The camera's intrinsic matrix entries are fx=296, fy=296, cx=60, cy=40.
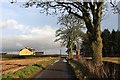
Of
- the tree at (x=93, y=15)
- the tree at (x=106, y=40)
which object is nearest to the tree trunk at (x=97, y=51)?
the tree at (x=93, y=15)

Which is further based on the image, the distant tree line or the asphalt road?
the distant tree line

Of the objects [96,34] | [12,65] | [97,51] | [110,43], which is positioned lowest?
[12,65]

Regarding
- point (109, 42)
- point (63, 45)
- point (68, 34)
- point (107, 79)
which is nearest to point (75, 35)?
point (68, 34)

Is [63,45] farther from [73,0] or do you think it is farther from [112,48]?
[73,0]

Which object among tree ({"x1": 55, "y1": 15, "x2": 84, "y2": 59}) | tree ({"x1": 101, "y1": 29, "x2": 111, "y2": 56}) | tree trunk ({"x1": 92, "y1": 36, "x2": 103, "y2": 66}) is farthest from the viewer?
tree ({"x1": 101, "y1": 29, "x2": 111, "y2": 56})

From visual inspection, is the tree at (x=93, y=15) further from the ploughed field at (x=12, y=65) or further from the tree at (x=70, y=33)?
the tree at (x=70, y=33)

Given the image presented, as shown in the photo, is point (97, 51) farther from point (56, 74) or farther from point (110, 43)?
point (110, 43)

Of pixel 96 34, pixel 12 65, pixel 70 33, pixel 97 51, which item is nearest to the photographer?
pixel 97 51

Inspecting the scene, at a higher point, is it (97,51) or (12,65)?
(97,51)

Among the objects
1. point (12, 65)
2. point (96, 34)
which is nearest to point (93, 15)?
point (96, 34)

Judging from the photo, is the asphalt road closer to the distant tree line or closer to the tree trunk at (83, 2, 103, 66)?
the tree trunk at (83, 2, 103, 66)

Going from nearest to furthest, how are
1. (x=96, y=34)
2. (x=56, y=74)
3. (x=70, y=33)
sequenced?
(x=96, y=34) → (x=56, y=74) → (x=70, y=33)

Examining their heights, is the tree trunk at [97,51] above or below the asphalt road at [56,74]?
above

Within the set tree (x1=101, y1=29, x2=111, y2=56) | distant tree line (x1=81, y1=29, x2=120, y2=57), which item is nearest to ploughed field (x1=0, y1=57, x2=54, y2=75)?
distant tree line (x1=81, y1=29, x2=120, y2=57)
